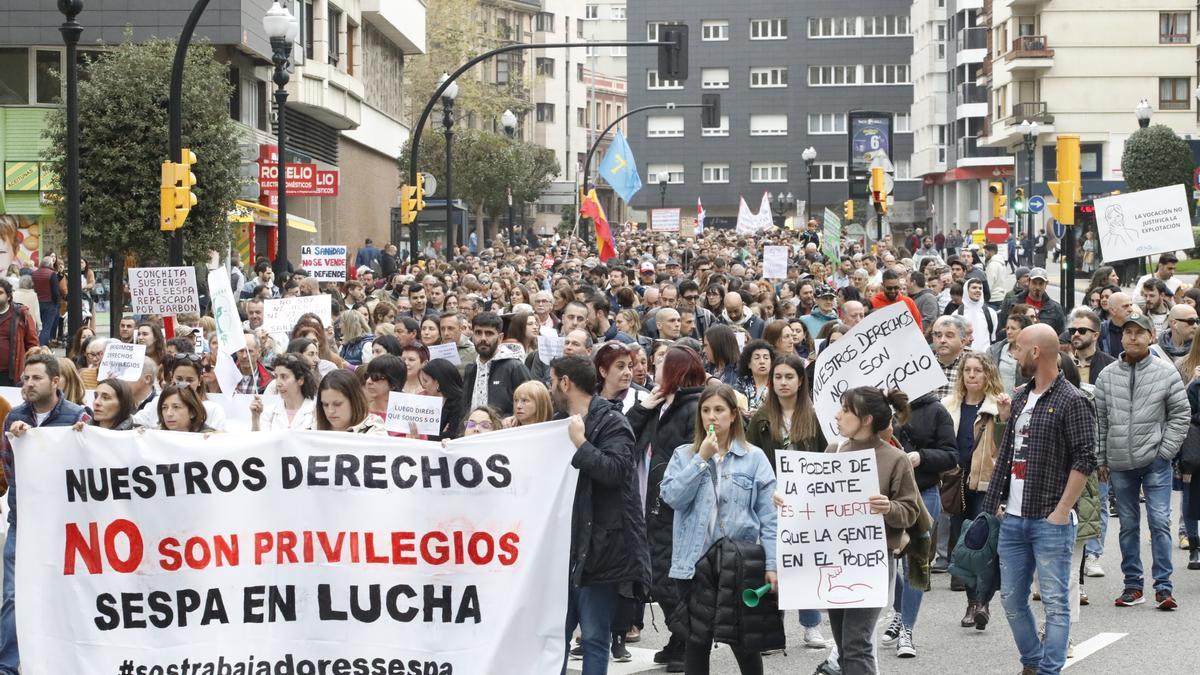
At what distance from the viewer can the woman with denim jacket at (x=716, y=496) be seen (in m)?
8.49

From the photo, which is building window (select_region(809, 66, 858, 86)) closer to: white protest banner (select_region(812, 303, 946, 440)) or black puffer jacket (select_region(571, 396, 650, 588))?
white protest banner (select_region(812, 303, 946, 440))

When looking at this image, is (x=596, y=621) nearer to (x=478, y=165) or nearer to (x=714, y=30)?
(x=478, y=165)

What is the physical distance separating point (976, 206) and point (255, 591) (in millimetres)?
96705

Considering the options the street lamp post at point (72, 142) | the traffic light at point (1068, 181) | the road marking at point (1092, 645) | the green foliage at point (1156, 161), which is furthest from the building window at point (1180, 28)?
the road marking at point (1092, 645)

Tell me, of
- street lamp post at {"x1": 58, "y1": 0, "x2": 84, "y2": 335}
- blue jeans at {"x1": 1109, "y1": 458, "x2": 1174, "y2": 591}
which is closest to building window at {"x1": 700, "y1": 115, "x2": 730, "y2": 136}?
street lamp post at {"x1": 58, "y1": 0, "x2": 84, "y2": 335}

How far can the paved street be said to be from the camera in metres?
10.1

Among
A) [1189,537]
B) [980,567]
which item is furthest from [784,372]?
[1189,537]

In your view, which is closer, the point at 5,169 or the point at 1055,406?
the point at 1055,406

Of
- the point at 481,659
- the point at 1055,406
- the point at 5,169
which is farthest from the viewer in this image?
the point at 5,169

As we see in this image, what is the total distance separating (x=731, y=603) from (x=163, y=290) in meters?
9.89

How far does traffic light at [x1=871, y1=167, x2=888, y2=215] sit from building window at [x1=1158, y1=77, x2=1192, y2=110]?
41.9 m

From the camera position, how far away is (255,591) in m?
8.49

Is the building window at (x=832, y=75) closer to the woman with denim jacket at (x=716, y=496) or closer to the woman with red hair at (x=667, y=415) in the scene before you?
the woman with red hair at (x=667, y=415)

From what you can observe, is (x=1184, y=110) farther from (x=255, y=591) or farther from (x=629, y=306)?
(x=255, y=591)
